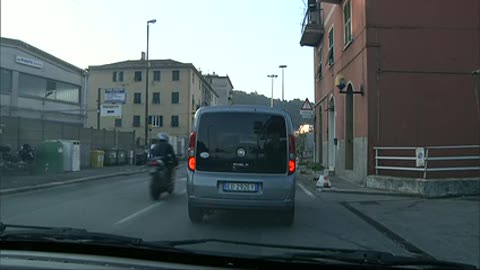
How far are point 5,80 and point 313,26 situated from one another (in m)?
24.8

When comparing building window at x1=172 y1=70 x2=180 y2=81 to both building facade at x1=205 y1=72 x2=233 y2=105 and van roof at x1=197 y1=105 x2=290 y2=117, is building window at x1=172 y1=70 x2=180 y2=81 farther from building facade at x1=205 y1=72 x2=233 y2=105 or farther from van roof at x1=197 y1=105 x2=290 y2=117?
van roof at x1=197 y1=105 x2=290 y2=117

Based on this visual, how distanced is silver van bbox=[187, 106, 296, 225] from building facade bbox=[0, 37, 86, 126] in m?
34.8

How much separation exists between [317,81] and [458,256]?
25.0 meters

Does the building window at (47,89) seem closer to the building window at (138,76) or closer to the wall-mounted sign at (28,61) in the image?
the wall-mounted sign at (28,61)

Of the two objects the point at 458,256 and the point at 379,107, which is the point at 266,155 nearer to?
the point at 458,256

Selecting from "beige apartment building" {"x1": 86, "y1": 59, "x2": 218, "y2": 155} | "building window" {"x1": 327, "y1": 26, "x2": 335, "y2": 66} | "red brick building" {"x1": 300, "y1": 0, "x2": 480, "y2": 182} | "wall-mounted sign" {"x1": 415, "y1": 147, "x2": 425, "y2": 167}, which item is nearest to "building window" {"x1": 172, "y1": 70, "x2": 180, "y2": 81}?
"beige apartment building" {"x1": 86, "y1": 59, "x2": 218, "y2": 155}

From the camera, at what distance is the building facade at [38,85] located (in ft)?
129

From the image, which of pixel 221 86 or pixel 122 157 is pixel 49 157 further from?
pixel 221 86

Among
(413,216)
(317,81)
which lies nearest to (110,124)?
(317,81)

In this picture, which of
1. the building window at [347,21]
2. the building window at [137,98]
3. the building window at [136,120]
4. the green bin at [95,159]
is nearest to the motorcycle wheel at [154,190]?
the building window at [347,21]

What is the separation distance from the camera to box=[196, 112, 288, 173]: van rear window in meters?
8.33

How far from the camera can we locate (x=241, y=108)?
855 centimetres

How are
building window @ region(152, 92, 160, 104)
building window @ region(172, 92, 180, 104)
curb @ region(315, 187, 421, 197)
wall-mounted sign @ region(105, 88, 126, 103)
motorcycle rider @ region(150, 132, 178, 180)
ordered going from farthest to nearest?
building window @ region(152, 92, 160, 104) < building window @ region(172, 92, 180, 104) < wall-mounted sign @ region(105, 88, 126, 103) < curb @ region(315, 187, 421, 197) < motorcycle rider @ region(150, 132, 178, 180)

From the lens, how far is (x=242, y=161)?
8.33 metres
